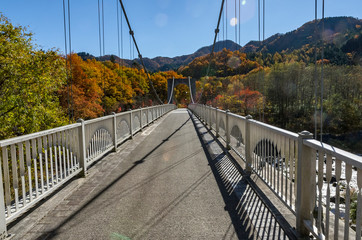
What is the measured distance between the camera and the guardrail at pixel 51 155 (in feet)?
7.91

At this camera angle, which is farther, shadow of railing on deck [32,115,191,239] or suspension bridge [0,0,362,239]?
shadow of railing on deck [32,115,191,239]

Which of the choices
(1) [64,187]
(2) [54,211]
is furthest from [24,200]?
(1) [64,187]

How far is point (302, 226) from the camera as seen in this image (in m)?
2.35

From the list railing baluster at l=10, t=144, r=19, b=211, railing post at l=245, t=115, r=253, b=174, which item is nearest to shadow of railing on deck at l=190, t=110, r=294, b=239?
railing post at l=245, t=115, r=253, b=174

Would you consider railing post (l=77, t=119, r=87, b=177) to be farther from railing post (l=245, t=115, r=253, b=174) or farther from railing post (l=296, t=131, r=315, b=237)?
railing post (l=296, t=131, r=315, b=237)

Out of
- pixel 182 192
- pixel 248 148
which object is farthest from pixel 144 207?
pixel 248 148

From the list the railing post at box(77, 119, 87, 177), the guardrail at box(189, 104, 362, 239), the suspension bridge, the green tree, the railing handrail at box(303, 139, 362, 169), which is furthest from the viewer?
the green tree

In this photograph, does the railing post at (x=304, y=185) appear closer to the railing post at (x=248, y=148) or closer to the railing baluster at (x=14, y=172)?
the railing post at (x=248, y=148)

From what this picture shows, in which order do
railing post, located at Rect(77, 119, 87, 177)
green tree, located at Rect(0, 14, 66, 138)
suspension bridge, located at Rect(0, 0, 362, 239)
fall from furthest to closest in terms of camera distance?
green tree, located at Rect(0, 14, 66, 138)
railing post, located at Rect(77, 119, 87, 177)
suspension bridge, located at Rect(0, 0, 362, 239)

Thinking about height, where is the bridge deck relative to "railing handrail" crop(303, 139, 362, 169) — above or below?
below

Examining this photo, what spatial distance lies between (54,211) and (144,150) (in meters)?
3.78

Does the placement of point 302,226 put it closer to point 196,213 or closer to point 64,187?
point 196,213

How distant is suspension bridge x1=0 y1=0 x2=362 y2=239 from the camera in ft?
7.30

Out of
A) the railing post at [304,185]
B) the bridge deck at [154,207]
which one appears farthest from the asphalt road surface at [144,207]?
the railing post at [304,185]
